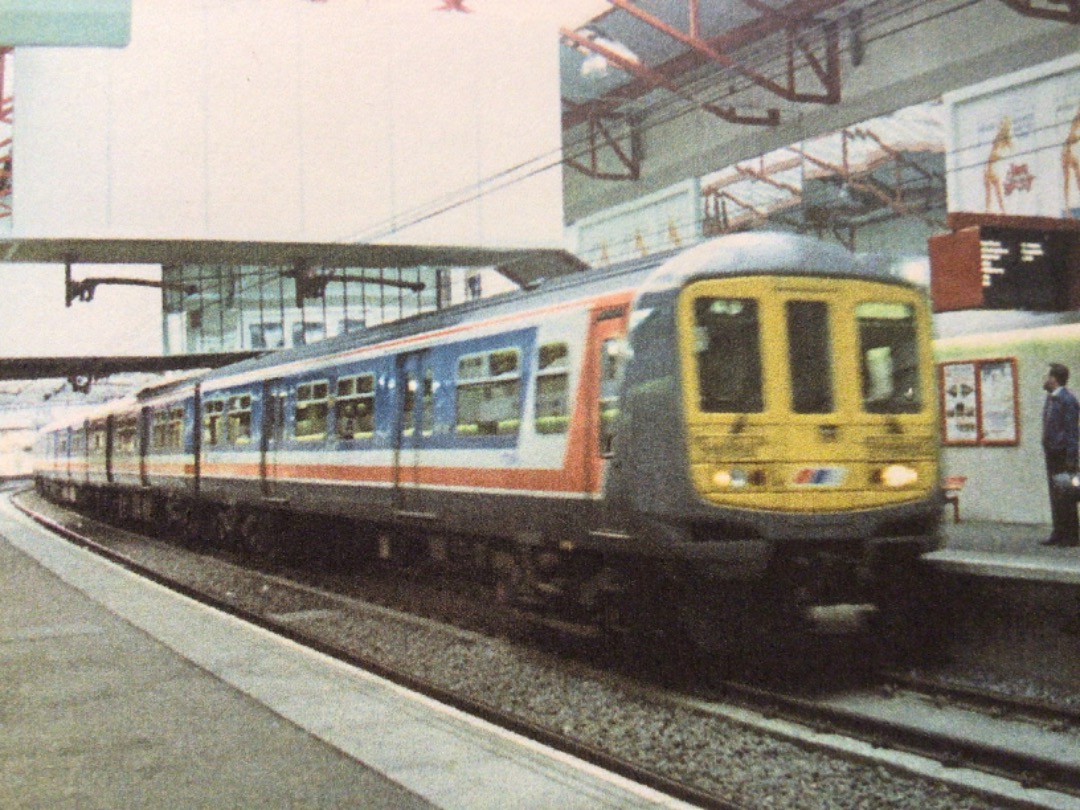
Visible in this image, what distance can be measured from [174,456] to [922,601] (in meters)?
14.3

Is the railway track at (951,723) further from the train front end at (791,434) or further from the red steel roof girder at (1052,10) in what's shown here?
the red steel roof girder at (1052,10)

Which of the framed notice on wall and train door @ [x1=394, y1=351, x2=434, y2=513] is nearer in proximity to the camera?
train door @ [x1=394, y1=351, x2=434, y2=513]

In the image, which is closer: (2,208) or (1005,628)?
(1005,628)

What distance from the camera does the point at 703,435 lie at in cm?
731

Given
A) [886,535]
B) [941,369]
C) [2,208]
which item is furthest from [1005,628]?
[2,208]

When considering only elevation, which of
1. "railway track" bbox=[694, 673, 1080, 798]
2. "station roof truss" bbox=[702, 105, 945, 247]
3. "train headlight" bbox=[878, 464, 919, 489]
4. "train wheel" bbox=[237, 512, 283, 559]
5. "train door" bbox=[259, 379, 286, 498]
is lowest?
"railway track" bbox=[694, 673, 1080, 798]

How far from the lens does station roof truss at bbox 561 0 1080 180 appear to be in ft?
64.2

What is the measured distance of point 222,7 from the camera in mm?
21078

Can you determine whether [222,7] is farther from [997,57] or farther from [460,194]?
[997,57]

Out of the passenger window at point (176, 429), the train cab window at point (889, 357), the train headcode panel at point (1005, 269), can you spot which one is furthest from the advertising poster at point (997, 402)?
the passenger window at point (176, 429)

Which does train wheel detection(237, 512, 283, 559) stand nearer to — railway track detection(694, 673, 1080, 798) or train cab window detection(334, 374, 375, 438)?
train cab window detection(334, 374, 375, 438)

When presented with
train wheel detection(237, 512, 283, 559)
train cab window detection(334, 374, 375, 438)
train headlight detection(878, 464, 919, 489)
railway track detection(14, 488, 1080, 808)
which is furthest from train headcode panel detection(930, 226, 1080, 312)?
train wheel detection(237, 512, 283, 559)

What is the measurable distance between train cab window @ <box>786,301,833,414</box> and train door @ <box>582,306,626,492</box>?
111cm

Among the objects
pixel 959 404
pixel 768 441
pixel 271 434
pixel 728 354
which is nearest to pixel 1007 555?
pixel 768 441
